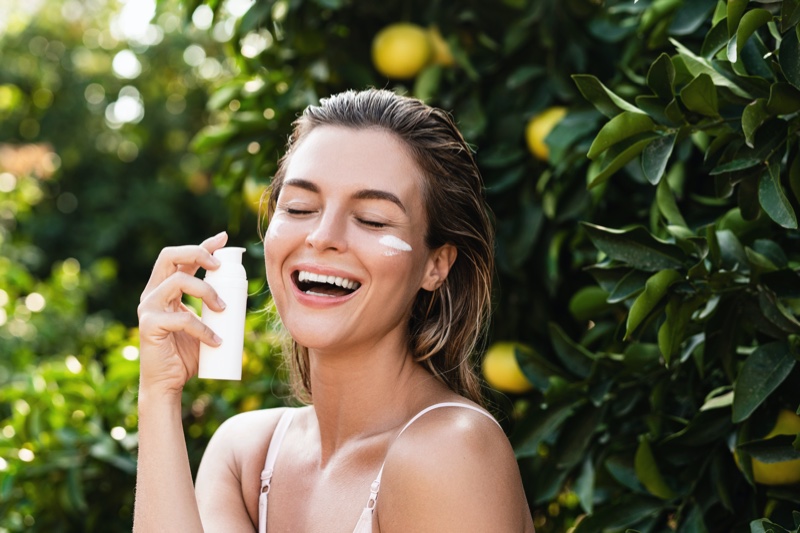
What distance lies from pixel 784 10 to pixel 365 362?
853 millimetres

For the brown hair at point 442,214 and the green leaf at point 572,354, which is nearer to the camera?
the brown hair at point 442,214

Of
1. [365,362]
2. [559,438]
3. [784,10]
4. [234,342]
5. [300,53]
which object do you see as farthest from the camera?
[300,53]

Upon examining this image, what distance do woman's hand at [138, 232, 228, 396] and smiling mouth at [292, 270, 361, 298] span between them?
0.14m

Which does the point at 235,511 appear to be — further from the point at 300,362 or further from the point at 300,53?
the point at 300,53

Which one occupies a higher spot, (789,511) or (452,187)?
(452,187)

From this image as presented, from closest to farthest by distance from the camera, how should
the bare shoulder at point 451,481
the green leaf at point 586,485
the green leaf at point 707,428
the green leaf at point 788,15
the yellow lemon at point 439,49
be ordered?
the green leaf at point 788,15, the bare shoulder at point 451,481, the green leaf at point 707,428, the green leaf at point 586,485, the yellow lemon at point 439,49

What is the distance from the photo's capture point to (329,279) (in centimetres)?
158

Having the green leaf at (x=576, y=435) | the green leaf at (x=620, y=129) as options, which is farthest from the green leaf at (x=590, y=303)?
the green leaf at (x=620, y=129)

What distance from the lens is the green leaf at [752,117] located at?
1.39 m

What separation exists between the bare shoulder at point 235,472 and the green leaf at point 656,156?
890 millimetres

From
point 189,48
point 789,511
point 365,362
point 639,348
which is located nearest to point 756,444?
point 789,511

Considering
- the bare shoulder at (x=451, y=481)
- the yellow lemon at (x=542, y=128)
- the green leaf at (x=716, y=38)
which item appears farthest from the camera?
the yellow lemon at (x=542, y=128)

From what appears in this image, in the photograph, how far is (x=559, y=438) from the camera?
197 centimetres

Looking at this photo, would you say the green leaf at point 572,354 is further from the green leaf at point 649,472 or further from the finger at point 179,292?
the finger at point 179,292
